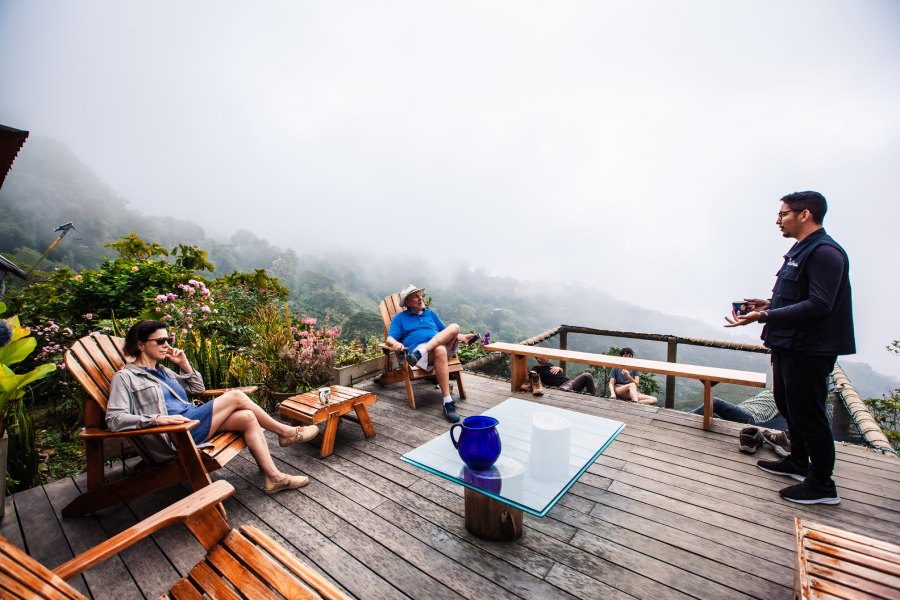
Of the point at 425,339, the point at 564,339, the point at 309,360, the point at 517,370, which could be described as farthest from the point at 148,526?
the point at 564,339

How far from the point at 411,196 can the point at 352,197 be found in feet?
33.8

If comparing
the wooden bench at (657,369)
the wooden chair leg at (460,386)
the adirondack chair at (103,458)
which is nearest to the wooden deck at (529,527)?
the adirondack chair at (103,458)

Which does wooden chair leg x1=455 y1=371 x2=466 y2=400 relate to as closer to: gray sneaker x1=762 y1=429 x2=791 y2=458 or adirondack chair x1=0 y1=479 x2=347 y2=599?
gray sneaker x1=762 y1=429 x2=791 y2=458

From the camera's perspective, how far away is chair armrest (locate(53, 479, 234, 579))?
98 cm

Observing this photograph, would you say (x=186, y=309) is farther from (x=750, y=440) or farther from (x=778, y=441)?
(x=778, y=441)

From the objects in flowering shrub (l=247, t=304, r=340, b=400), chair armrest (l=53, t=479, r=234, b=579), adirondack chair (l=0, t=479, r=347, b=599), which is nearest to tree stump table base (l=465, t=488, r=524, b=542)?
adirondack chair (l=0, t=479, r=347, b=599)

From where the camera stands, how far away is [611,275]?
238ft

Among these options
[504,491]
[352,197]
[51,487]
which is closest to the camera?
[504,491]

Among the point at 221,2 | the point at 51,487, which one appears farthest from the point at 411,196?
the point at 51,487

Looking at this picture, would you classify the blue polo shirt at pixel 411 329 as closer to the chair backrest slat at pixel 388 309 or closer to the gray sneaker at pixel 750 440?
the chair backrest slat at pixel 388 309

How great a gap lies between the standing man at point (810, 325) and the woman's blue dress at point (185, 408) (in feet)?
10.7

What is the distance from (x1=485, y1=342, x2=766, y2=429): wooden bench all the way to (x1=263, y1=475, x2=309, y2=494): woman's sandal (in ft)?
7.44

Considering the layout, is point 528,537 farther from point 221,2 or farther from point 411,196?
point 411,196

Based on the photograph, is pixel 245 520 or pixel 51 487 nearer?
pixel 245 520
